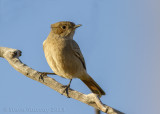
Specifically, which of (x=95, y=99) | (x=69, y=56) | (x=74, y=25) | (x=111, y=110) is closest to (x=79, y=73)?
(x=69, y=56)

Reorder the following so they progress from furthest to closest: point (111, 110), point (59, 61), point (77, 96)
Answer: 1. point (59, 61)
2. point (77, 96)
3. point (111, 110)

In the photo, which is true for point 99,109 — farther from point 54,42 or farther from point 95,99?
point 54,42

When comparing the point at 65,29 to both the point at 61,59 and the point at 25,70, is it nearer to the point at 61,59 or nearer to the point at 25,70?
the point at 61,59

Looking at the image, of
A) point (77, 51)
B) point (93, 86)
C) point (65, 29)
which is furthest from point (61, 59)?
point (93, 86)

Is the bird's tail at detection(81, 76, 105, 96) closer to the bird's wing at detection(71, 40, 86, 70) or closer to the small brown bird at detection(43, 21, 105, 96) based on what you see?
the small brown bird at detection(43, 21, 105, 96)

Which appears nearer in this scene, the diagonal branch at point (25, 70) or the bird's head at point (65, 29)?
the diagonal branch at point (25, 70)

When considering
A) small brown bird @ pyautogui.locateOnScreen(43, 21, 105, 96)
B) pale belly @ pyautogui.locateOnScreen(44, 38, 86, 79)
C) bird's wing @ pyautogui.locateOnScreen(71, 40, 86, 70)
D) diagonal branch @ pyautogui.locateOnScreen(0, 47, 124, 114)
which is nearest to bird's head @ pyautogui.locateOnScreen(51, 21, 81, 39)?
small brown bird @ pyautogui.locateOnScreen(43, 21, 105, 96)

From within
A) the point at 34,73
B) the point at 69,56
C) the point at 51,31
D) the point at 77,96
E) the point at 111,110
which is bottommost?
the point at 111,110

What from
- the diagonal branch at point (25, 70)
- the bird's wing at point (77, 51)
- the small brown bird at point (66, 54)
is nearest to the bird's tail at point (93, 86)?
the small brown bird at point (66, 54)

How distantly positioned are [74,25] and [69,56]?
97 cm

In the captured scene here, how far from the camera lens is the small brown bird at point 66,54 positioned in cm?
718

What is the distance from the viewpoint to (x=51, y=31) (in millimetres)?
7996

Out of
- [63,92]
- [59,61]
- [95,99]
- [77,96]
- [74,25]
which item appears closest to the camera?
[95,99]

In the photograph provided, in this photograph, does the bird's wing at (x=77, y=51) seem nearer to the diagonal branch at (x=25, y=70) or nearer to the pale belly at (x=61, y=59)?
the pale belly at (x=61, y=59)
